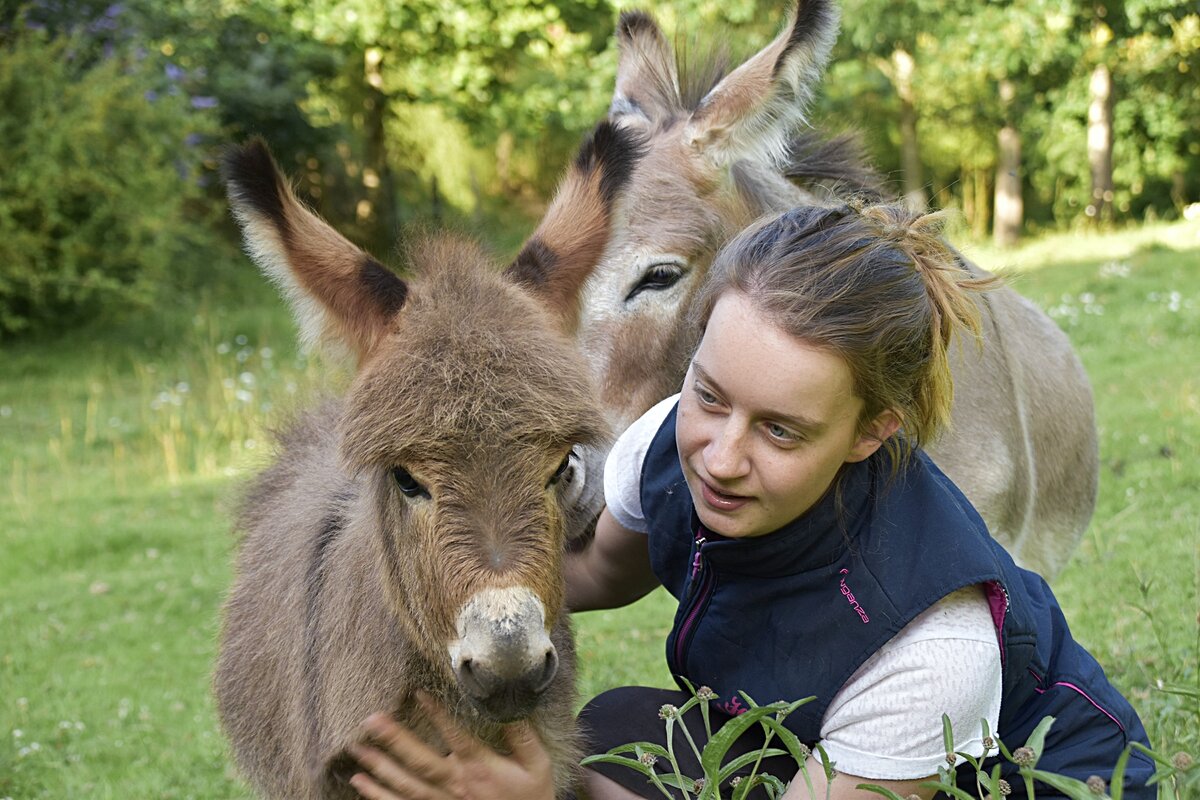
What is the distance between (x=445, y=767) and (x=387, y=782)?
16cm

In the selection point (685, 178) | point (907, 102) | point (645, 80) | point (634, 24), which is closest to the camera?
point (685, 178)

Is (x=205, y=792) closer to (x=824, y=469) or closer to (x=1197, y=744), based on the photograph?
(x=824, y=469)

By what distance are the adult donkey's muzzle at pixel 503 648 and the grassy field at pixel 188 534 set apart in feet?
3.74

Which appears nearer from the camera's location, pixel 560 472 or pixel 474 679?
pixel 474 679

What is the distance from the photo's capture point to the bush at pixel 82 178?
1334 centimetres

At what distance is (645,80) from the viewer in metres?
4.61

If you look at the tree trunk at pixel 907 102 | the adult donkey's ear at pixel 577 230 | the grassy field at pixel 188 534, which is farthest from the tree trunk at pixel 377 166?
the adult donkey's ear at pixel 577 230

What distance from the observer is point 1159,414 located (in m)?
Answer: 8.49

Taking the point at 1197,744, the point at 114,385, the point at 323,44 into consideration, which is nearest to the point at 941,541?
the point at 1197,744

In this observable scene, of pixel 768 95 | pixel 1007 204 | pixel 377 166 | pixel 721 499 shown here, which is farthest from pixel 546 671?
pixel 1007 204

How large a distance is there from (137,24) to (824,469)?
50.8 feet

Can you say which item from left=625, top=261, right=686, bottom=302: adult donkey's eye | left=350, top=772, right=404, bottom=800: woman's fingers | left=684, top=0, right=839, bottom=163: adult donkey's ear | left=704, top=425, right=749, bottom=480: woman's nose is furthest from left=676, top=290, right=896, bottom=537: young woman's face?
left=684, top=0, right=839, bottom=163: adult donkey's ear

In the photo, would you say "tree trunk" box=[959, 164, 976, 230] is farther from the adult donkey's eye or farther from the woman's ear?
the woman's ear

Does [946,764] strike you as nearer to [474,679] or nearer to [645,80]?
[474,679]
